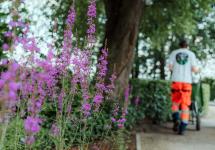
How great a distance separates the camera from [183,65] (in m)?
9.94

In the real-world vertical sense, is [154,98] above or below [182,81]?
below

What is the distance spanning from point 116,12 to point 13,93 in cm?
903

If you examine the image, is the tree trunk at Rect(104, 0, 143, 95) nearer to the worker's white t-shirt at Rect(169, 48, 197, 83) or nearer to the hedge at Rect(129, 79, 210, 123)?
the worker's white t-shirt at Rect(169, 48, 197, 83)

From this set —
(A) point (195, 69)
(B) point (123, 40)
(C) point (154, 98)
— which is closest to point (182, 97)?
(A) point (195, 69)

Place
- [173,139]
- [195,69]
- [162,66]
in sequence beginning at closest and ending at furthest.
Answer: [173,139] < [195,69] < [162,66]

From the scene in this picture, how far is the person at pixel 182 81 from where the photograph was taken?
9.87 meters

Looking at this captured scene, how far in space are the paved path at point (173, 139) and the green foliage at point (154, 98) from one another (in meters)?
0.60

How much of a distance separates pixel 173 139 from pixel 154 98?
3071mm

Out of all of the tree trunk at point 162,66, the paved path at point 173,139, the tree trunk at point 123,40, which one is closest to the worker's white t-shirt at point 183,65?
the tree trunk at point 123,40

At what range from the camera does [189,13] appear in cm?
1551

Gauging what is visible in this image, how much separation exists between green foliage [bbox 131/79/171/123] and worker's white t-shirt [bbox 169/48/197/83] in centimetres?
210

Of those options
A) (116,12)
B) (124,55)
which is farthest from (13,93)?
(116,12)

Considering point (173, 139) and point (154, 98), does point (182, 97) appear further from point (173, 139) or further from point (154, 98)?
point (154, 98)

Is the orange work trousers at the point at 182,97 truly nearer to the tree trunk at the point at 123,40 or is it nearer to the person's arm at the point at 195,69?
the person's arm at the point at 195,69
